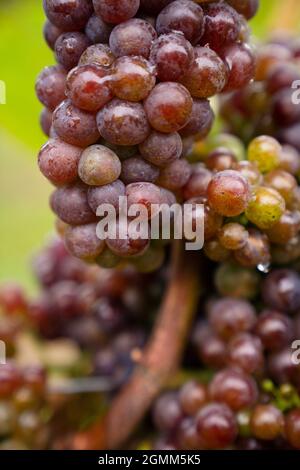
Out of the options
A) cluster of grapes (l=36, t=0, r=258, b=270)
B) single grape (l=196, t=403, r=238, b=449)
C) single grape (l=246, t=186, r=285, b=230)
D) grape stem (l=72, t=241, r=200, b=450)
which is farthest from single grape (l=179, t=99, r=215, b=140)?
single grape (l=196, t=403, r=238, b=449)

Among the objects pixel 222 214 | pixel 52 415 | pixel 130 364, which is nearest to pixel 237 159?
pixel 222 214

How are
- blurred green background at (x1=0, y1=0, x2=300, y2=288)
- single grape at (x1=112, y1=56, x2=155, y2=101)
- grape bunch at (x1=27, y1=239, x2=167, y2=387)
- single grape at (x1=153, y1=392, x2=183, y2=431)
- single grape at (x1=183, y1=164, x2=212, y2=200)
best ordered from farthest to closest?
blurred green background at (x1=0, y1=0, x2=300, y2=288) < grape bunch at (x1=27, y1=239, x2=167, y2=387) < single grape at (x1=153, y1=392, x2=183, y2=431) < single grape at (x1=183, y1=164, x2=212, y2=200) < single grape at (x1=112, y1=56, x2=155, y2=101)

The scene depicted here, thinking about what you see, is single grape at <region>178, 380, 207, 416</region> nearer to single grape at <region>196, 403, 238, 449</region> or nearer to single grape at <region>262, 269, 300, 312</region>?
single grape at <region>196, 403, 238, 449</region>

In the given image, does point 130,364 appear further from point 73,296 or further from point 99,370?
point 73,296

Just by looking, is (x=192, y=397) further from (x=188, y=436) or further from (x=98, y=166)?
(x=98, y=166)

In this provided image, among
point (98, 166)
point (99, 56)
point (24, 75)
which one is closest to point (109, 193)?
point (98, 166)

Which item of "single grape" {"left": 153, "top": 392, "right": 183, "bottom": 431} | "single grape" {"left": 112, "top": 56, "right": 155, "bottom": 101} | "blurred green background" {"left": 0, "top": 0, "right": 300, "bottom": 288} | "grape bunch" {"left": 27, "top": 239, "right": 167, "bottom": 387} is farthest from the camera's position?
"blurred green background" {"left": 0, "top": 0, "right": 300, "bottom": 288}
